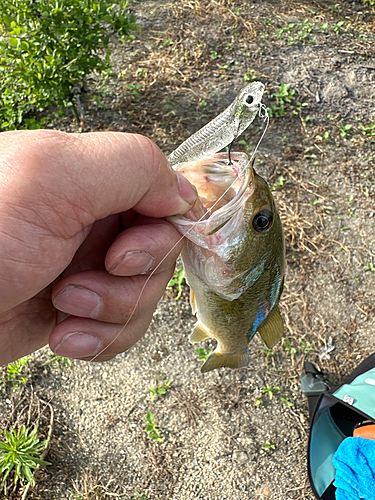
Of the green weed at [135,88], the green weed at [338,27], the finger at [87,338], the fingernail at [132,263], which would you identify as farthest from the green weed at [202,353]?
the green weed at [338,27]

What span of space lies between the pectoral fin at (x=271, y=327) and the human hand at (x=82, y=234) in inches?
21.8

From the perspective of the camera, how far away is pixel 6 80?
3334 millimetres

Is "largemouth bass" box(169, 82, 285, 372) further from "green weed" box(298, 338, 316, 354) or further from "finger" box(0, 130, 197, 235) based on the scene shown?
"green weed" box(298, 338, 316, 354)

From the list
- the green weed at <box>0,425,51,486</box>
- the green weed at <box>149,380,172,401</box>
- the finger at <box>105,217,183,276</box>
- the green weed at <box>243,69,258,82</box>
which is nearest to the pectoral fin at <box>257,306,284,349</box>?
the finger at <box>105,217,183,276</box>

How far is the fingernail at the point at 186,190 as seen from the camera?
49.1 inches

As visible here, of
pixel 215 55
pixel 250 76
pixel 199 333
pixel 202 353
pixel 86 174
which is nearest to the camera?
pixel 86 174

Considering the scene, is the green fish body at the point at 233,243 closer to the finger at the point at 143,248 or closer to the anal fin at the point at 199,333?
the finger at the point at 143,248

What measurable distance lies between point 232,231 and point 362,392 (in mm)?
2085

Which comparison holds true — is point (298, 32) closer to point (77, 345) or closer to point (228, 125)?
point (228, 125)

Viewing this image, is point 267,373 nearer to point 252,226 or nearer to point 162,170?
point 252,226

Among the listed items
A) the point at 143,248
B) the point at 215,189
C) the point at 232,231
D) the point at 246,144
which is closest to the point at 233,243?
the point at 232,231

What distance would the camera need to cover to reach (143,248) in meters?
1.29

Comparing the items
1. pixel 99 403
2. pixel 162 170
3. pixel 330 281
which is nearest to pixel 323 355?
pixel 330 281

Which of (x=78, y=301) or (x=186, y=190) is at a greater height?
(x=186, y=190)
